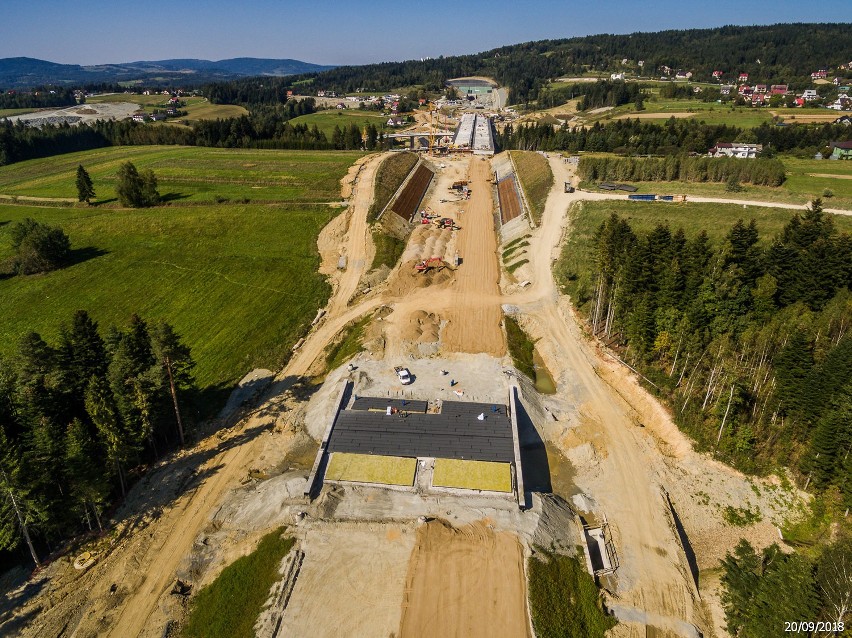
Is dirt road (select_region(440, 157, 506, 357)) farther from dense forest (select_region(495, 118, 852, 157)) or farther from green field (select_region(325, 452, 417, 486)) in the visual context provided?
dense forest (select_region(495, 118, 852, 157))

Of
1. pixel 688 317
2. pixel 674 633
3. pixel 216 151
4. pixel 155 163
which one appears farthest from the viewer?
pixel 216 151

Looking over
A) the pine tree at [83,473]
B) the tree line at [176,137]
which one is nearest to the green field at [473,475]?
the pine tree at [83,473]

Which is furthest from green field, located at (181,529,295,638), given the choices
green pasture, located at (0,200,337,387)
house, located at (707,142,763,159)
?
house, located at (707,142,763,159)

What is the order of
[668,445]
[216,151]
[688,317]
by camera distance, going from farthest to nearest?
1. [216,151]
2. [688,317]
3. [668,445]

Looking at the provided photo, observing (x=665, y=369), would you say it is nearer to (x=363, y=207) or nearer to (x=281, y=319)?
(x=281, y=319)

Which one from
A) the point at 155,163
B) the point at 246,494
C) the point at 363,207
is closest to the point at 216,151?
the point at 155,163
